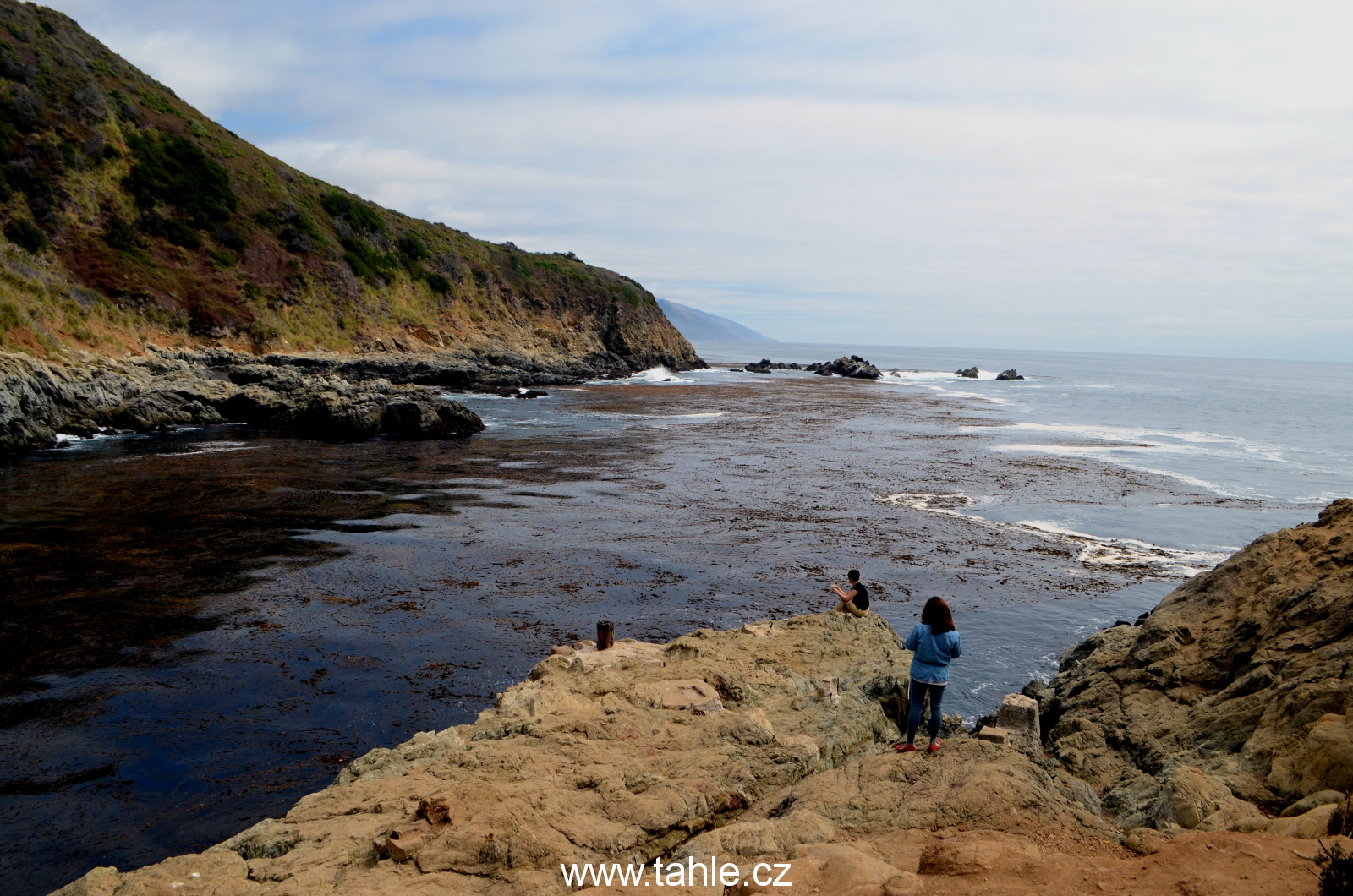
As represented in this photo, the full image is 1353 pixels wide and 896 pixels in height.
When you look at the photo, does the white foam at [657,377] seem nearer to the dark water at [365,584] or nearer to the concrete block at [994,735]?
the dark water at [365,584]

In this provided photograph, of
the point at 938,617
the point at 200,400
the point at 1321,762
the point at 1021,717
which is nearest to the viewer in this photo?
the point at 1321,762

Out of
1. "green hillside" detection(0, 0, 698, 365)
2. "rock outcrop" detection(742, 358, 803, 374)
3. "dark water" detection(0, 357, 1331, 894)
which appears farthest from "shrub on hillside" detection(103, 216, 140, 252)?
"rock outcrop" detection(742, 358, 803, 374)

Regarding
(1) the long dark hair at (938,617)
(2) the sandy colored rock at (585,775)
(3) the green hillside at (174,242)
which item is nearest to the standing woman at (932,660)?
(1) the long dark hair at (938,617)

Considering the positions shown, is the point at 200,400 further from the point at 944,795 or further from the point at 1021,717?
the point at 944,795

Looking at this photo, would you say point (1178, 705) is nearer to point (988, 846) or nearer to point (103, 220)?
point (988, 846)

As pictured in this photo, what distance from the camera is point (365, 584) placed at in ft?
53.8

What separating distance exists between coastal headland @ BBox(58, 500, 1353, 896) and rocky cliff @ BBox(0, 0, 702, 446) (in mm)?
37730

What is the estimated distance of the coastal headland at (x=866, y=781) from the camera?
5695mm

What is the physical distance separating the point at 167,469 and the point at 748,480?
68.2ft

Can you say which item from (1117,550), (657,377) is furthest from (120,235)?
(1117,550)

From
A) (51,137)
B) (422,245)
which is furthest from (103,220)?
(422,245)

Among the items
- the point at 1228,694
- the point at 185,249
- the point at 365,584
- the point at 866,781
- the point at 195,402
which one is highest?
the point at 185,249

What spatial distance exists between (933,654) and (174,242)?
209ft

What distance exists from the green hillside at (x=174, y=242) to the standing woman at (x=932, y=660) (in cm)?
4112
